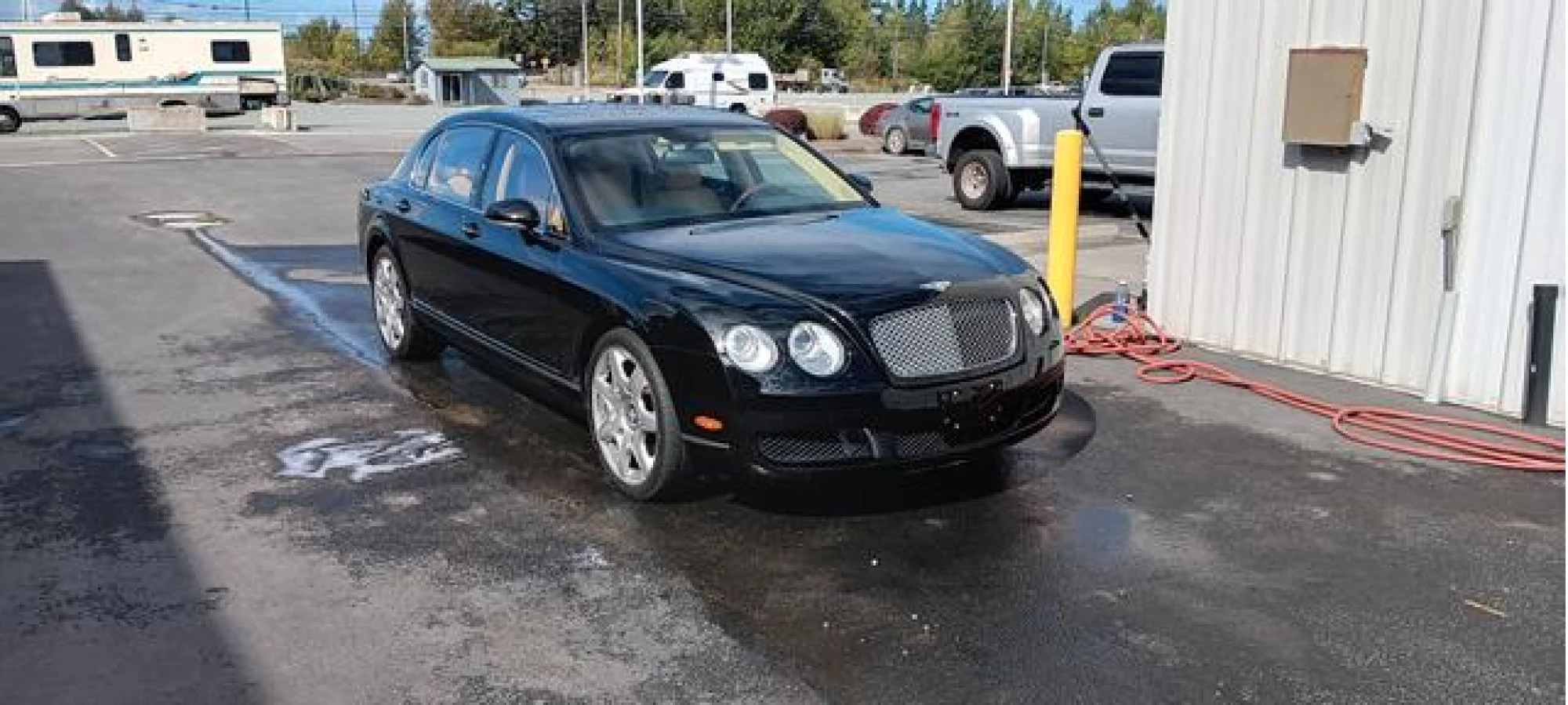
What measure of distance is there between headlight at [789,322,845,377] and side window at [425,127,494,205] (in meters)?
Answer: 2.55

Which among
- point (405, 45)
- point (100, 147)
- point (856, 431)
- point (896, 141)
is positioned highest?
point (405, 45)

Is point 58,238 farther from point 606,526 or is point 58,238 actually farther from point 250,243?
point 606,526

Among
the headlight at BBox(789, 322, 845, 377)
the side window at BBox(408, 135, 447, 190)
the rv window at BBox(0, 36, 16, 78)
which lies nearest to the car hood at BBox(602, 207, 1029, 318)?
the headlight at BBox(789, 322, 845, 377)

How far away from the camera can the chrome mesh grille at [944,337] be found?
15.4ft

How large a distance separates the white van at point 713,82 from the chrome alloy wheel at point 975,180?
81.9 feet

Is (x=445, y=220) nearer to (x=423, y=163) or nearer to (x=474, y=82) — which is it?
(x=423, y=163)

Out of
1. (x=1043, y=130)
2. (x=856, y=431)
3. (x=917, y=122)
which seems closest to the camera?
(x=856, y=431)

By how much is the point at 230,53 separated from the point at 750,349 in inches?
1750

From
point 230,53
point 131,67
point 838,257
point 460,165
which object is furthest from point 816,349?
point 230,53

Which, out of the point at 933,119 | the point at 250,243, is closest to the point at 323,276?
the point at 250,243

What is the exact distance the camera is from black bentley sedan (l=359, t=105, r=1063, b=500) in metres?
4.62

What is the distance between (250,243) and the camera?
13203mm

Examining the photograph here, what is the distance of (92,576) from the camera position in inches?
175

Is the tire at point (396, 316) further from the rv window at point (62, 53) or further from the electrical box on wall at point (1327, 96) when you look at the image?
the rv window at point (62, 53)
